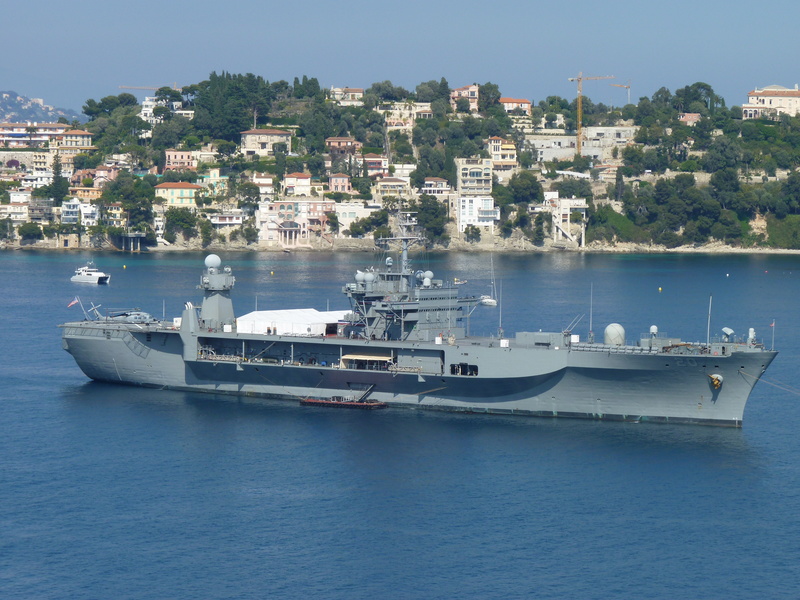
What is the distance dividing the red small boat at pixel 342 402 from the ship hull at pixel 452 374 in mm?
317

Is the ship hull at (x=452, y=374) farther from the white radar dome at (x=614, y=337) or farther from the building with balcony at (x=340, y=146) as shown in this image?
the building with balcony at (x=340, y=146)

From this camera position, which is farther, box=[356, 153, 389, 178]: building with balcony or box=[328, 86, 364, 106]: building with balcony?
box=[328, 86, 364, 106]: building with balcony

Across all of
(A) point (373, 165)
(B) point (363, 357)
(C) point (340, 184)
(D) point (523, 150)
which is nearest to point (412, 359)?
(B) point (363, 357)

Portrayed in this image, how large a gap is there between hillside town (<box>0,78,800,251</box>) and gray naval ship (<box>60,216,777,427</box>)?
95530 millimetres

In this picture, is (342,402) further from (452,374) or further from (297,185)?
(297,185)

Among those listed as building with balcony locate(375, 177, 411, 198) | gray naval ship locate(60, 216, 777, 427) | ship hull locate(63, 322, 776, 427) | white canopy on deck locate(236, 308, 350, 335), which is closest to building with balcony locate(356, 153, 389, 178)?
building with balcony locate(375, 177, 411, 198)

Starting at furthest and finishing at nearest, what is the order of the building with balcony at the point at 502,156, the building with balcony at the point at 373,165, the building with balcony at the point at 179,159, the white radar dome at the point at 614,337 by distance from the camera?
the building with balcony at the point at 502,156 → the building with balcony at the point at 179,159 → the building with balcony at the point at 373,165 → the white radar dome at the point at 614,337

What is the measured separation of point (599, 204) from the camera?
15788 cm

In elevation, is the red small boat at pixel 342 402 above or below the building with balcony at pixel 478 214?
below

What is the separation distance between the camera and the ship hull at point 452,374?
4238 centimetres

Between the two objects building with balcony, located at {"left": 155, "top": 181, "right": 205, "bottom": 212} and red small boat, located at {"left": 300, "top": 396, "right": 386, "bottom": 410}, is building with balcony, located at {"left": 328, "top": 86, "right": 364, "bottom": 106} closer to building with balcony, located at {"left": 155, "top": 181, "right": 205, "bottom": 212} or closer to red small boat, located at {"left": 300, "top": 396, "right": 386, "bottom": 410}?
building with balcony, located at {"left": 155, "top": 181, "right": 205, "bottom": 212}

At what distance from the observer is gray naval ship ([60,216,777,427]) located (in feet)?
139

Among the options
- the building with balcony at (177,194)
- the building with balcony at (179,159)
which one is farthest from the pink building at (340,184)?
the building with balcony at (179,159)

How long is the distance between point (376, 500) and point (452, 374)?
9.97m
